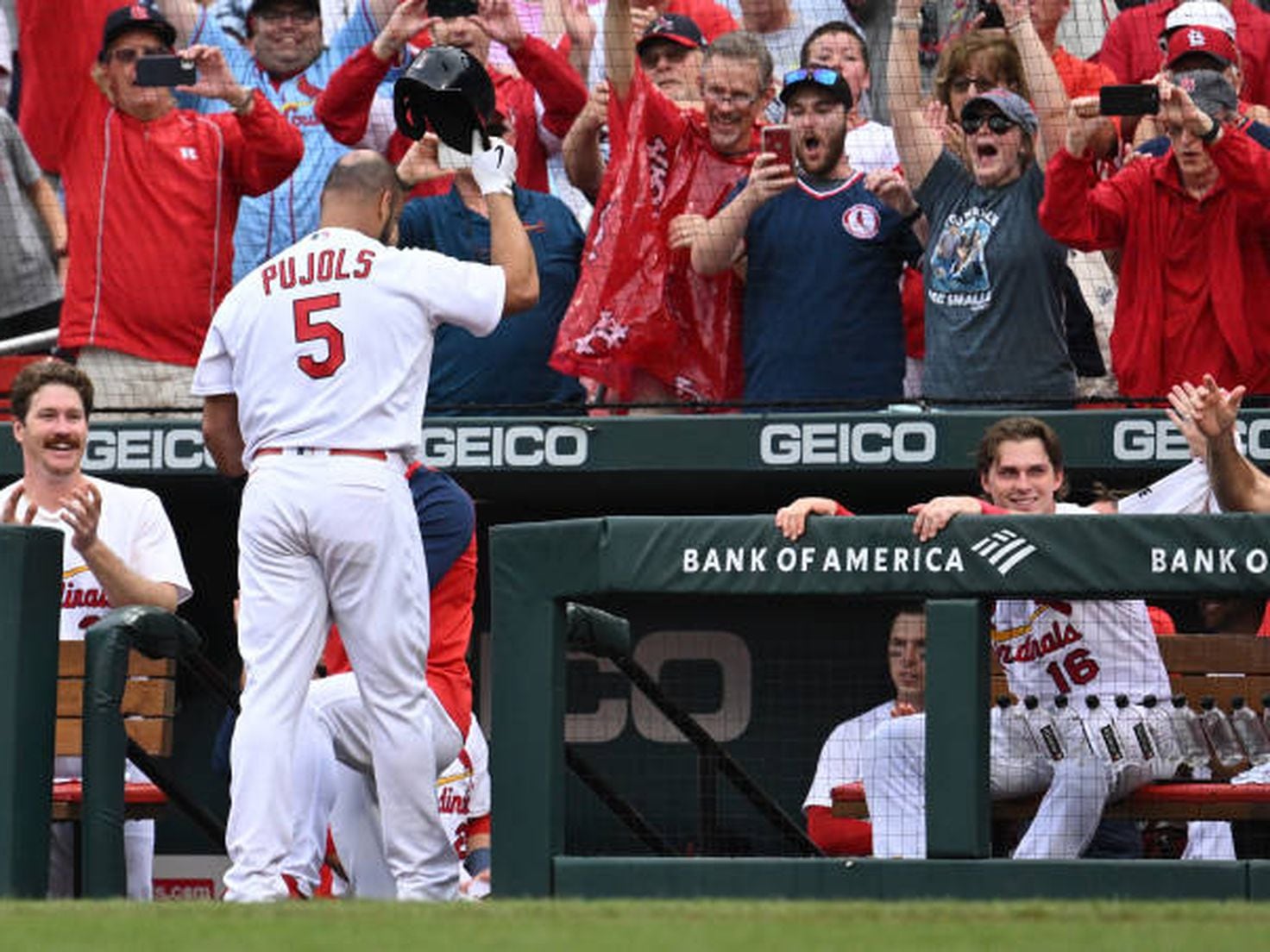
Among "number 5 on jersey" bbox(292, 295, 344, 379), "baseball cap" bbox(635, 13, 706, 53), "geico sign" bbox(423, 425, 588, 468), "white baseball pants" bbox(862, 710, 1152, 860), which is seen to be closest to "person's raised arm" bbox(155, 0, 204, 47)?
"baseball cap" bbox(635, 13, 706, 53)

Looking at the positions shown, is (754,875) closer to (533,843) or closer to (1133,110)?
(533,843)

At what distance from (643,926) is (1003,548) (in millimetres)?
1613

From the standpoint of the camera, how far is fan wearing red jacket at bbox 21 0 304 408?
876cm

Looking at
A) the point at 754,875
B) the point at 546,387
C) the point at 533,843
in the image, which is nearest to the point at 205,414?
the point at 533,843

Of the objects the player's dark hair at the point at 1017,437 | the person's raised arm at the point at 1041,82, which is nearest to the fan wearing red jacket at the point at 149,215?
the person's raised arm at the point at 1041,82

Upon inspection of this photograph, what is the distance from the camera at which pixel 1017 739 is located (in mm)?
6098

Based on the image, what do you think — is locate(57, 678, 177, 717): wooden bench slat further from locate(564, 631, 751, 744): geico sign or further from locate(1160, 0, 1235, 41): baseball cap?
locate(1160, 0, 1235, 41): baseball cap

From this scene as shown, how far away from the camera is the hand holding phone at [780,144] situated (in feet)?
27.2

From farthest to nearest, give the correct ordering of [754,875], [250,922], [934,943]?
[754,875] → [250,922] → [934,943]

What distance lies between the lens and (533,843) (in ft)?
19.0

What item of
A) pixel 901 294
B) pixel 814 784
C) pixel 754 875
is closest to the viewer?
pixel 754 875

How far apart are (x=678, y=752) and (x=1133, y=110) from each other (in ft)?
9.80

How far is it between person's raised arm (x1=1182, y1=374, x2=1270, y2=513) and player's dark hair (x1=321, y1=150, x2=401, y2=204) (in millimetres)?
2182

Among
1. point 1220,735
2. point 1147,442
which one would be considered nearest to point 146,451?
point 1147,442
